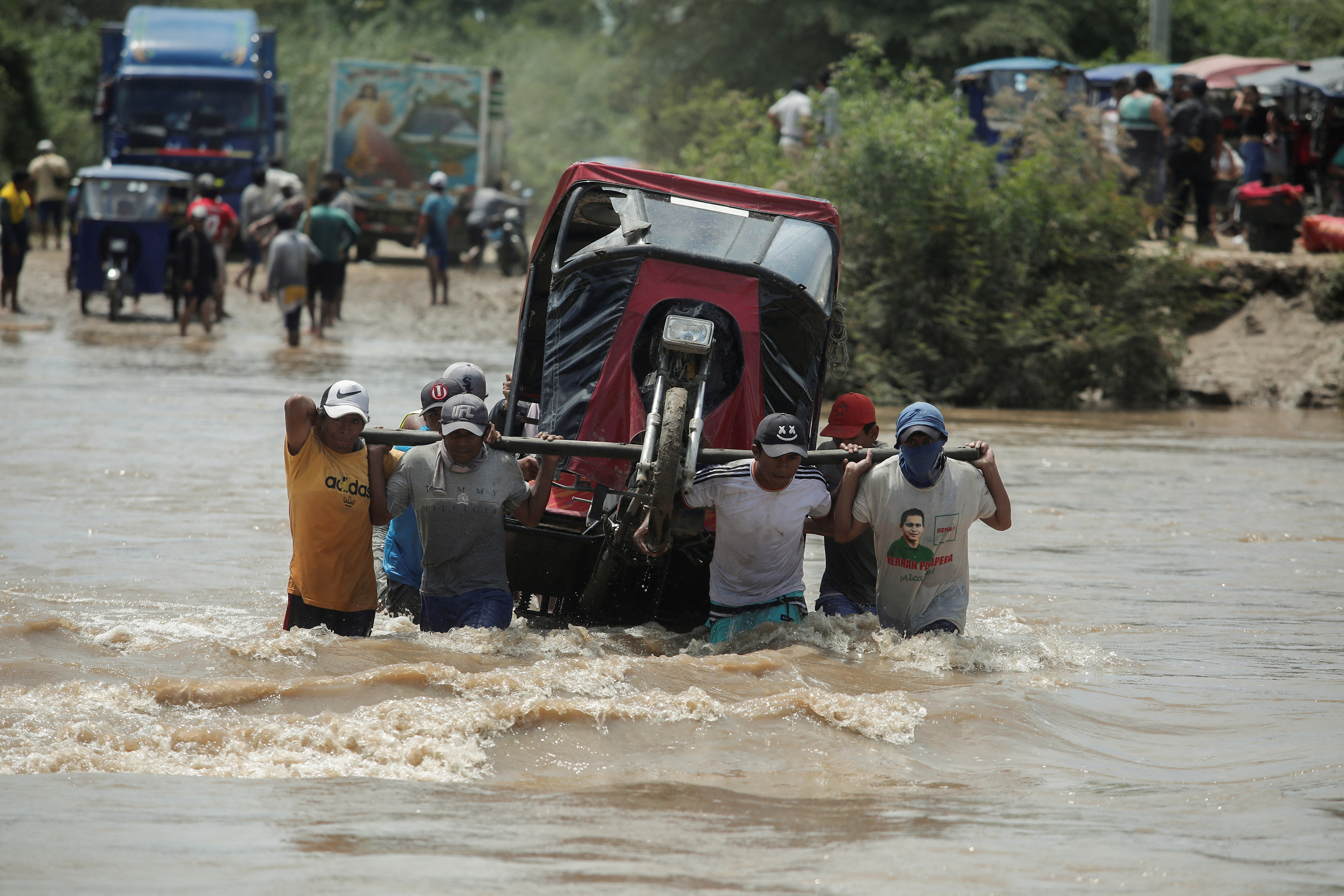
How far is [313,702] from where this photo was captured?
20.4 feet

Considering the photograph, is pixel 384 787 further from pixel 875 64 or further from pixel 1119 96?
pixel 875 64

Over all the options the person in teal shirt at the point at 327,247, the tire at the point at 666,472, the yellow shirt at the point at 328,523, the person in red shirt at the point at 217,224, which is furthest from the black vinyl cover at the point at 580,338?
the person in red shirt at the point at 217,224

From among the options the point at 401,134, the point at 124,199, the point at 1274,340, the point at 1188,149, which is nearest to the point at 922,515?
the point at 1188,149

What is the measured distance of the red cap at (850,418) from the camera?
296 inches

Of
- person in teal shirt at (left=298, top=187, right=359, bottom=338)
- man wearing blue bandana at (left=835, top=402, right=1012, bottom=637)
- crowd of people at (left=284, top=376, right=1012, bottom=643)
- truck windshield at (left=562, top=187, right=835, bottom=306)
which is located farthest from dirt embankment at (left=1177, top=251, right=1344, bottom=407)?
crowd of people at (left=284, top=376, right=1012, bottom=643)

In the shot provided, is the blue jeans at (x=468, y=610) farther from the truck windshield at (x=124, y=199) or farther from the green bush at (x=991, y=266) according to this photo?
the truck windshield at (x=124, y=199)

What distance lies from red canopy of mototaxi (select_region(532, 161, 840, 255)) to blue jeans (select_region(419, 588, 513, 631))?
2.26 metres

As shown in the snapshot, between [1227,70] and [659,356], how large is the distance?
18.5m

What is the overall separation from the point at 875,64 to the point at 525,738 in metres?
32.9

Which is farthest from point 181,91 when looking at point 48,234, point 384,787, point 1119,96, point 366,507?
point 384,787

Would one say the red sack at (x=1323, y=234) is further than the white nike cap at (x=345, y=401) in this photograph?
Yes

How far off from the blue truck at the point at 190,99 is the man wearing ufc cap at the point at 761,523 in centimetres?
2179

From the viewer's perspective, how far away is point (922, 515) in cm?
683

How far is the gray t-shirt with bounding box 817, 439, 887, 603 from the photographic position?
25.1ft
